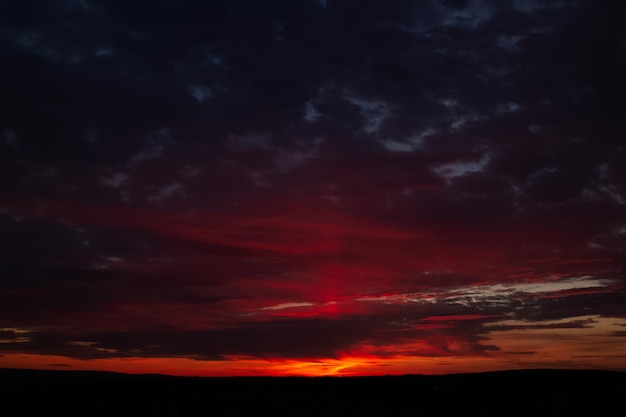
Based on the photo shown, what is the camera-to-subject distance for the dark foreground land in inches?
1795

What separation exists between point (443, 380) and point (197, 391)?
89.2ft

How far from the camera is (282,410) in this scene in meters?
46.3

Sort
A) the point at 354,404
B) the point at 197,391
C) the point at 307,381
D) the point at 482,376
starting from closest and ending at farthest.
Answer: the point at 354,404 → the point at 197,391 → the point at 307,381 → the point at 482,376

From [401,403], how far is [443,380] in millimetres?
16793

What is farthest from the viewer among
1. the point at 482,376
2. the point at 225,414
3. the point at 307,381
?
the point at 482,376

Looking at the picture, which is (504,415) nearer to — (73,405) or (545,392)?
(545,392)

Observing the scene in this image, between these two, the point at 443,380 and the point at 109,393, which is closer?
the point at 109,393

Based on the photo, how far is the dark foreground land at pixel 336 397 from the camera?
45594 millimetres

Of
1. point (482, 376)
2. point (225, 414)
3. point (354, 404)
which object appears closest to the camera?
point (225, 414)

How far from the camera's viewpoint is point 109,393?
52.3 m

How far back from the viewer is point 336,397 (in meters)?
53.9

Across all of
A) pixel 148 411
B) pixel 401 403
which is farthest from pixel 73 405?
pixel 401 403

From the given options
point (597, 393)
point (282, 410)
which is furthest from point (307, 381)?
point (597, 393)

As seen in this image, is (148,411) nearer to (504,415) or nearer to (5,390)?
(5,390)
